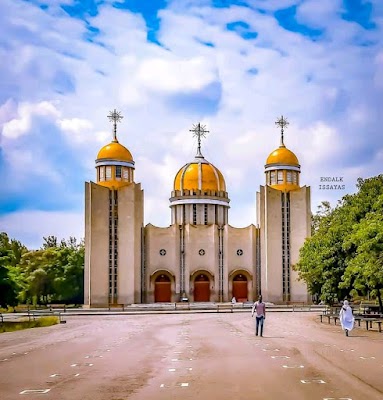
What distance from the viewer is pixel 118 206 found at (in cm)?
7238

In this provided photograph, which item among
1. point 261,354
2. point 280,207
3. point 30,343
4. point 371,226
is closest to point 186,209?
point 280,207

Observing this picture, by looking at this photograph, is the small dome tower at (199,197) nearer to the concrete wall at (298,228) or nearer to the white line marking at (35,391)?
the concrete wall at (298,228)

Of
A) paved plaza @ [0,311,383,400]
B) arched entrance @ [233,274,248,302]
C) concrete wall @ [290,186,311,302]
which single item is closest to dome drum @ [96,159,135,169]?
arched entrance @ [233,274,248,302]

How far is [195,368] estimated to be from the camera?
1591cm

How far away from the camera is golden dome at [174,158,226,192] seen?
7919 centimetres

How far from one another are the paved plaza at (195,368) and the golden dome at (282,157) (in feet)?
174

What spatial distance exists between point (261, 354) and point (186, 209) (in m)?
59.3

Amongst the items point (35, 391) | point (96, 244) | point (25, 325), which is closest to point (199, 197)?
point (96, 244)

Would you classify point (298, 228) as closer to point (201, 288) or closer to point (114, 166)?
point (201, 288)

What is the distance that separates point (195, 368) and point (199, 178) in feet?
209

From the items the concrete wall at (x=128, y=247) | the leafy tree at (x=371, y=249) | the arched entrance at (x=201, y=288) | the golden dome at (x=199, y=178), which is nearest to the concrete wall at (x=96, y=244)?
the concrete wall at (x=128, y=247)

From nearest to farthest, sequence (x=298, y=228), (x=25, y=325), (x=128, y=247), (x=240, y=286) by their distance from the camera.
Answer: (x=25, y=325), (x=128, y=247), (x=298, y=228), (x=240, y=286)

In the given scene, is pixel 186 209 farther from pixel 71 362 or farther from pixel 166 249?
pixel 71 362

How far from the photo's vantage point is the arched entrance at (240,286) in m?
75.4
